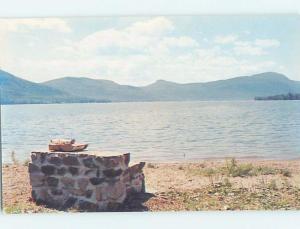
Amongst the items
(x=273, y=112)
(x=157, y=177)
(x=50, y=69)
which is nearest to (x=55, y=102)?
(x=50, y=69)

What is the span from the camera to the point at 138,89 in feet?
21.9

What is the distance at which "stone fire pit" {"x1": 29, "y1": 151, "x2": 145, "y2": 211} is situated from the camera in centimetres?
666

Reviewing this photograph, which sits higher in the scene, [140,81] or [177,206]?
[140,81]

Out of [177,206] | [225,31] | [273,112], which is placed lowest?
[177,206]

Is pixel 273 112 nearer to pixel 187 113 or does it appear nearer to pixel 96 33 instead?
pixel 187 113

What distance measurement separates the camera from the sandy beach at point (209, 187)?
21.9ft

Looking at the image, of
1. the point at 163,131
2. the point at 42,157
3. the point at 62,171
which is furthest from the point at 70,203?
the point at 163,131

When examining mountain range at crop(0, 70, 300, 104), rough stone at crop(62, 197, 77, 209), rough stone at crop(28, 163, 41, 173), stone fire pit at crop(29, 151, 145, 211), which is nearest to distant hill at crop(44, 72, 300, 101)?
mountain range at crop(0, 70, 300, 104)

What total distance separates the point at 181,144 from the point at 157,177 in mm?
210

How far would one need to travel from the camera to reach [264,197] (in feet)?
21.9

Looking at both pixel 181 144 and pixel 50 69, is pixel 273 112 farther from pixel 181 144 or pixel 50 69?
pixel 50 69

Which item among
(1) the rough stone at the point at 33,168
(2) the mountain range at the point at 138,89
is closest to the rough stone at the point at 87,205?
(1) the rough stone at the point at 33,168

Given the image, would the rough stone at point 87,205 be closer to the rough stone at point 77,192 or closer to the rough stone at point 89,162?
the rough stone at point 77,192

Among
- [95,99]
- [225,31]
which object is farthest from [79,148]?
[225,31]
